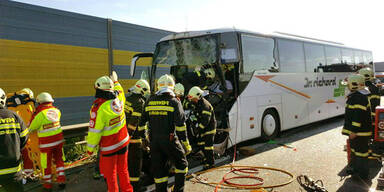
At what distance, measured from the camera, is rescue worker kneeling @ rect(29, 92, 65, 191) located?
5.19 meters

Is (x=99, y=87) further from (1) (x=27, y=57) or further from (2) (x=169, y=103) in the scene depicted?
(1) (x=27, y=57)

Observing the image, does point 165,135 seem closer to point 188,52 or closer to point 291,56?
point 188,52

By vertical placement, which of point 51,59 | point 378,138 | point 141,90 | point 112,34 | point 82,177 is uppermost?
point 112,34

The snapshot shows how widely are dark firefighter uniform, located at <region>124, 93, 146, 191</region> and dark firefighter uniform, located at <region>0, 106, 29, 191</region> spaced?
1730 mm

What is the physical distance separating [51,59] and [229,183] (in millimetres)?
7457

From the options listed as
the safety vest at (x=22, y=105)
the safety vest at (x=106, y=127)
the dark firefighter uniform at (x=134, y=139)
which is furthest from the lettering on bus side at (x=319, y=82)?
the safety vest at (x=22, y=105)

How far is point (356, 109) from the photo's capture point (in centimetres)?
501

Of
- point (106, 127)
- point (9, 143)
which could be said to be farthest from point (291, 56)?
point (9, 143)

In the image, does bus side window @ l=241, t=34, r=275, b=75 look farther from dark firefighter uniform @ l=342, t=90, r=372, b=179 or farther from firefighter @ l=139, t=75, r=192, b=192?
firefighter @ l=139, t=75, r=192, b=192

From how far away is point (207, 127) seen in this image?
6203 millimetres

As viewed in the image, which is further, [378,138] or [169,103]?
[378,138]

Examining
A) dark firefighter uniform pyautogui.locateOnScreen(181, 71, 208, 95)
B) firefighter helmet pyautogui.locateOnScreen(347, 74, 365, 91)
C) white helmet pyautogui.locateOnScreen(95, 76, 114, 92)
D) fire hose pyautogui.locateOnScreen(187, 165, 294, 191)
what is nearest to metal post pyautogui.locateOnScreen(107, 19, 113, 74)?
dark firefighter uniform pyautogui.locateOnScreen(181, 71, 208, 95)

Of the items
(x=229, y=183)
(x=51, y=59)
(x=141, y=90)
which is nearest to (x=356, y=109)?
(x=229, y=183)

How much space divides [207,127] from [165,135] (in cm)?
211
